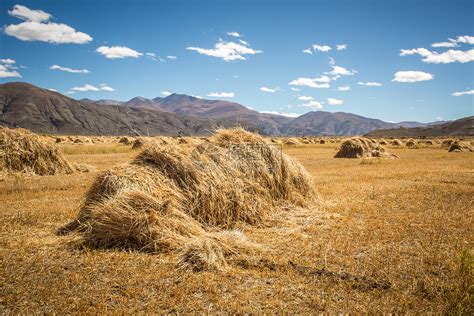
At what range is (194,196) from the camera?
26.2 ft

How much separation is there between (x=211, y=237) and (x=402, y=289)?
10.7 ft

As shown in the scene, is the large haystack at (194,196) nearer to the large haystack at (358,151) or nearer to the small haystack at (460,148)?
the large haystack at (358,151)

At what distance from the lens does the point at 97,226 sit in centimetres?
674

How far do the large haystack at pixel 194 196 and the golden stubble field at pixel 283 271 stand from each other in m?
0.41

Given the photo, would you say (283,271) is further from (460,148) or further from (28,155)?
(460,148)

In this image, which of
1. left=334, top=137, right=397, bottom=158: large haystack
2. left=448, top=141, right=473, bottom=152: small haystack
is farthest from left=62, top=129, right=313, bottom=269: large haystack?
left=448, top=141, right=473, bottom=152: small haystack

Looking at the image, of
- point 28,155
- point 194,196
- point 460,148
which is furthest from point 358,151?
point 194,196

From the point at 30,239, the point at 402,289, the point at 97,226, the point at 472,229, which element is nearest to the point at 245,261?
the point at 402,289

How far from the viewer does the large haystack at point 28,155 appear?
16323 mm

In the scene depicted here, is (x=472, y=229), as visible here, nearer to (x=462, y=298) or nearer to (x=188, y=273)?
(x=462, y=298)

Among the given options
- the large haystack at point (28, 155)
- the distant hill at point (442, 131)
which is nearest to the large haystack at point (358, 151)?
the large haystack at point (28, 155)

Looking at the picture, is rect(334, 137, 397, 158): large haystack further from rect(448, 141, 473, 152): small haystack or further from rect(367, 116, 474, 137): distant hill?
rect(367, 116, 474, 137): distant hill

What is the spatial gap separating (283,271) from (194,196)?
10.2ft

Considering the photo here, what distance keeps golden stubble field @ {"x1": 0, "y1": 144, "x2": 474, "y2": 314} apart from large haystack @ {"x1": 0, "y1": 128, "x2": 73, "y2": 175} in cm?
801
